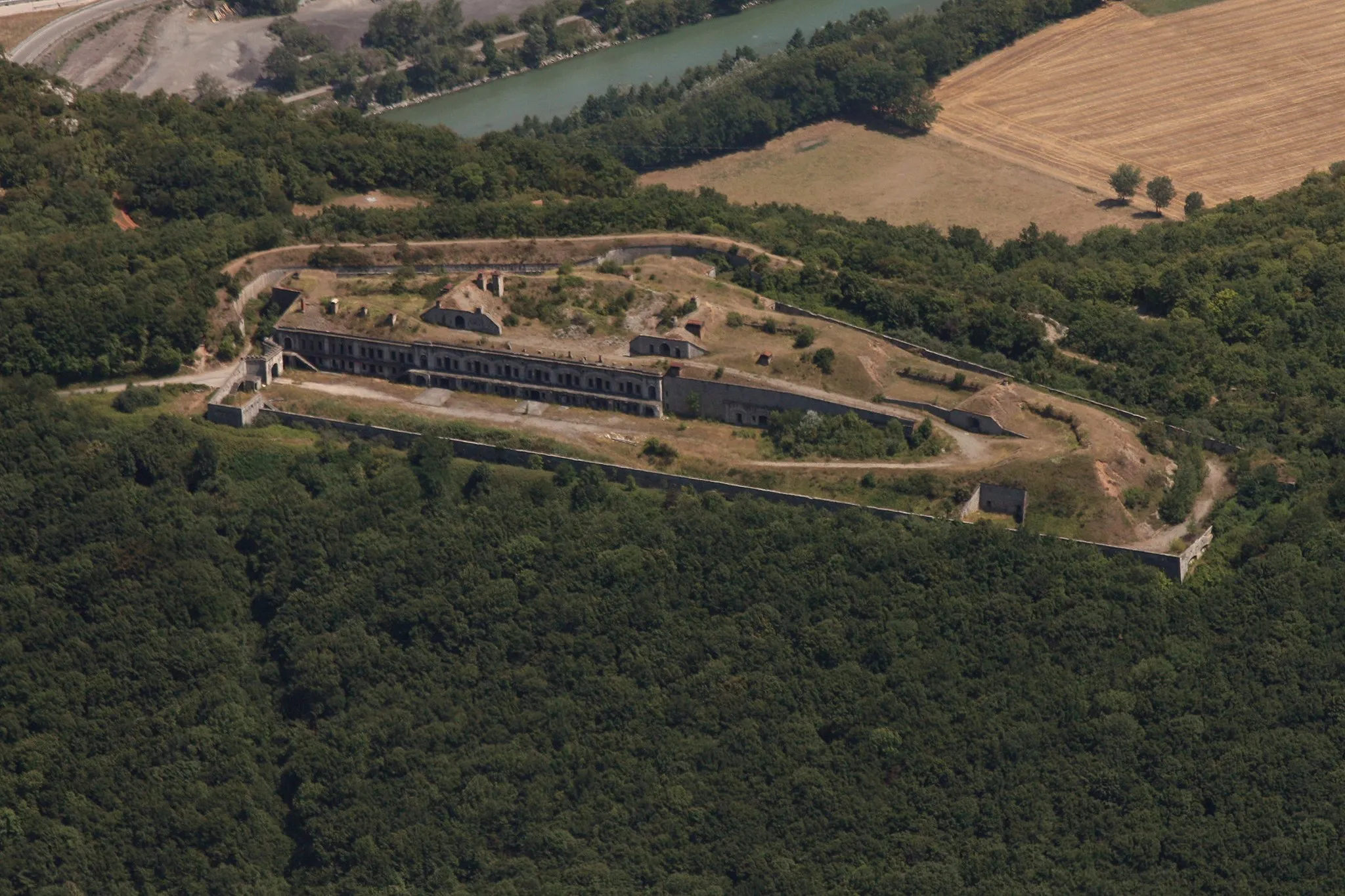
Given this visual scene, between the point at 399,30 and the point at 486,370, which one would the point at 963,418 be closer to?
the point at 486,370

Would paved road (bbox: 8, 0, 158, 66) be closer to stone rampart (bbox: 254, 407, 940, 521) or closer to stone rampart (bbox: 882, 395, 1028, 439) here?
stone rampart (bbox: 254, 407, 940, 521)

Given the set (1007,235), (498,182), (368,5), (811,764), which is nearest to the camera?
(811,764)

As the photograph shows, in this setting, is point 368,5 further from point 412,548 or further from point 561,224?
point 412,548

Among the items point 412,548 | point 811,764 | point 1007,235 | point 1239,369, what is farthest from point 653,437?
point 1007,235

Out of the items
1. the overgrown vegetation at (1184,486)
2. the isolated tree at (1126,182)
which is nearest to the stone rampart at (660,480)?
the overgrown vegetation at (1184,486)

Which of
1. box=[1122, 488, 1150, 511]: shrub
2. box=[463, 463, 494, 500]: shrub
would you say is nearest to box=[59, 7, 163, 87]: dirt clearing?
box=[463, 463, 494, 500]: shrub
